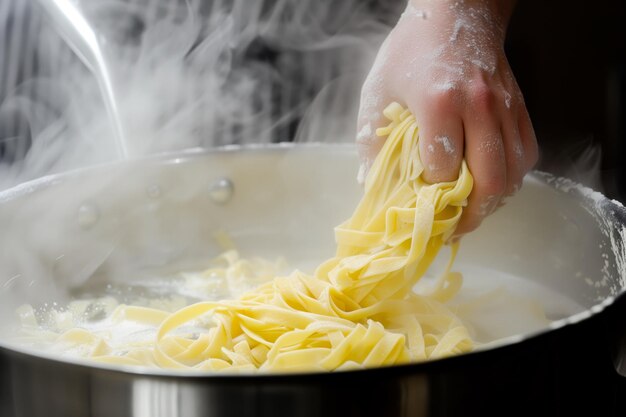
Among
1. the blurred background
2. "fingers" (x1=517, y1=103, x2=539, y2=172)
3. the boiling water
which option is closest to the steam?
the blurred background

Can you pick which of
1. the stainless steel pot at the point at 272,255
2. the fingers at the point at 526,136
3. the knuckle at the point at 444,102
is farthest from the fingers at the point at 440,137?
the stainless steel pot at the point at 272,255

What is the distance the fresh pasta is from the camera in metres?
1.09

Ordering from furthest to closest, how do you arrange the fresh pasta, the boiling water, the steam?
1. the steam
2. the boiling water
3. the fresh pasta

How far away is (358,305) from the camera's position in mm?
1206

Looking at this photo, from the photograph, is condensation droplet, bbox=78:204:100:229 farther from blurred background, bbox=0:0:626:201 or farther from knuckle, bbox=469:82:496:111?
knuckle, bbox=469:82:496:111

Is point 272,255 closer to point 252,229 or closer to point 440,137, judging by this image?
point 252,229

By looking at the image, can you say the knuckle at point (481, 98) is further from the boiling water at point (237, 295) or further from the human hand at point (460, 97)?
the boiling water at point (237, 295)

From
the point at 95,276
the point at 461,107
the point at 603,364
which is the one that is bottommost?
the point at 95,276

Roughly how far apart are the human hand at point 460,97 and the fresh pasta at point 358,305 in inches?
1.3

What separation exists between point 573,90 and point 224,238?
1547mm

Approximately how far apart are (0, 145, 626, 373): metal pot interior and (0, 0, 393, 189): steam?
0.98 feet

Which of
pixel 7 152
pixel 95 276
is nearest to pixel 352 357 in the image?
pixel 95 276

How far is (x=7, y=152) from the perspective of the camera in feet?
7.11

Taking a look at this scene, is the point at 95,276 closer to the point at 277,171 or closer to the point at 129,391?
the point at 277,171
